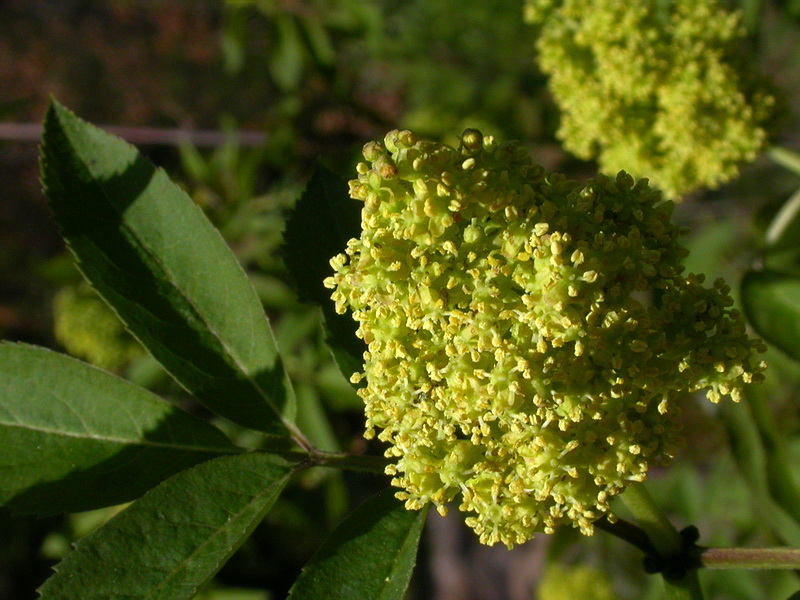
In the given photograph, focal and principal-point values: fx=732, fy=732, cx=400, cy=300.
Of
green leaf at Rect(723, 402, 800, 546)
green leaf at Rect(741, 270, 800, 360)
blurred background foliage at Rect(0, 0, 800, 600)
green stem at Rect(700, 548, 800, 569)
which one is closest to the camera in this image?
green stem at Rect(700, 548, 800, 569)

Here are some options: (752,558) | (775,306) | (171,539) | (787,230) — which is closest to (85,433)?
(171,539)

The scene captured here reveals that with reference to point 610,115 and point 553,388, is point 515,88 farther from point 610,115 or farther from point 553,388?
point 553,388

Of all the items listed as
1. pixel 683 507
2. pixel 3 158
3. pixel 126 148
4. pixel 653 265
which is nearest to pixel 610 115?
pixel 653 265

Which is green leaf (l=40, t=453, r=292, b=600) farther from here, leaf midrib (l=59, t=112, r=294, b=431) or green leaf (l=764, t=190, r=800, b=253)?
green leaf (l=764, t=190, r=800, b=253)

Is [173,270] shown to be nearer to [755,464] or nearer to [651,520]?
[651,520]

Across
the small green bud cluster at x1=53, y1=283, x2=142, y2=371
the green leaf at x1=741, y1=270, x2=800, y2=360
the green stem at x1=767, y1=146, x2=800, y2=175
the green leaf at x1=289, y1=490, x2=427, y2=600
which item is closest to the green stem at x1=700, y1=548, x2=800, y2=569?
the green leaf at x1=289, y1=490, x2=427, y2=600

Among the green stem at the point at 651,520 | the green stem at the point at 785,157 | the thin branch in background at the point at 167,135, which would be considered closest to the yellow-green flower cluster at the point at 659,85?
the green stem at the point at 785,157

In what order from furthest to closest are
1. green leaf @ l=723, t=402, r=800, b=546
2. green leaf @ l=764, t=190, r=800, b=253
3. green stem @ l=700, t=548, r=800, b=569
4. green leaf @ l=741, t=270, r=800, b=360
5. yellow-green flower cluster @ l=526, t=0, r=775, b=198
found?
green leaf @ l=764, t=190, r=800, b=253 → yellow-green flower cluster @ l=526, t=0, r=775, b=198 → green leaf @ l=723, t=402, r=800, b=546 → green leaf @ l=741, t=270, r=800, b=360 → green stem @ l=700, t=548, r=800, b=569
